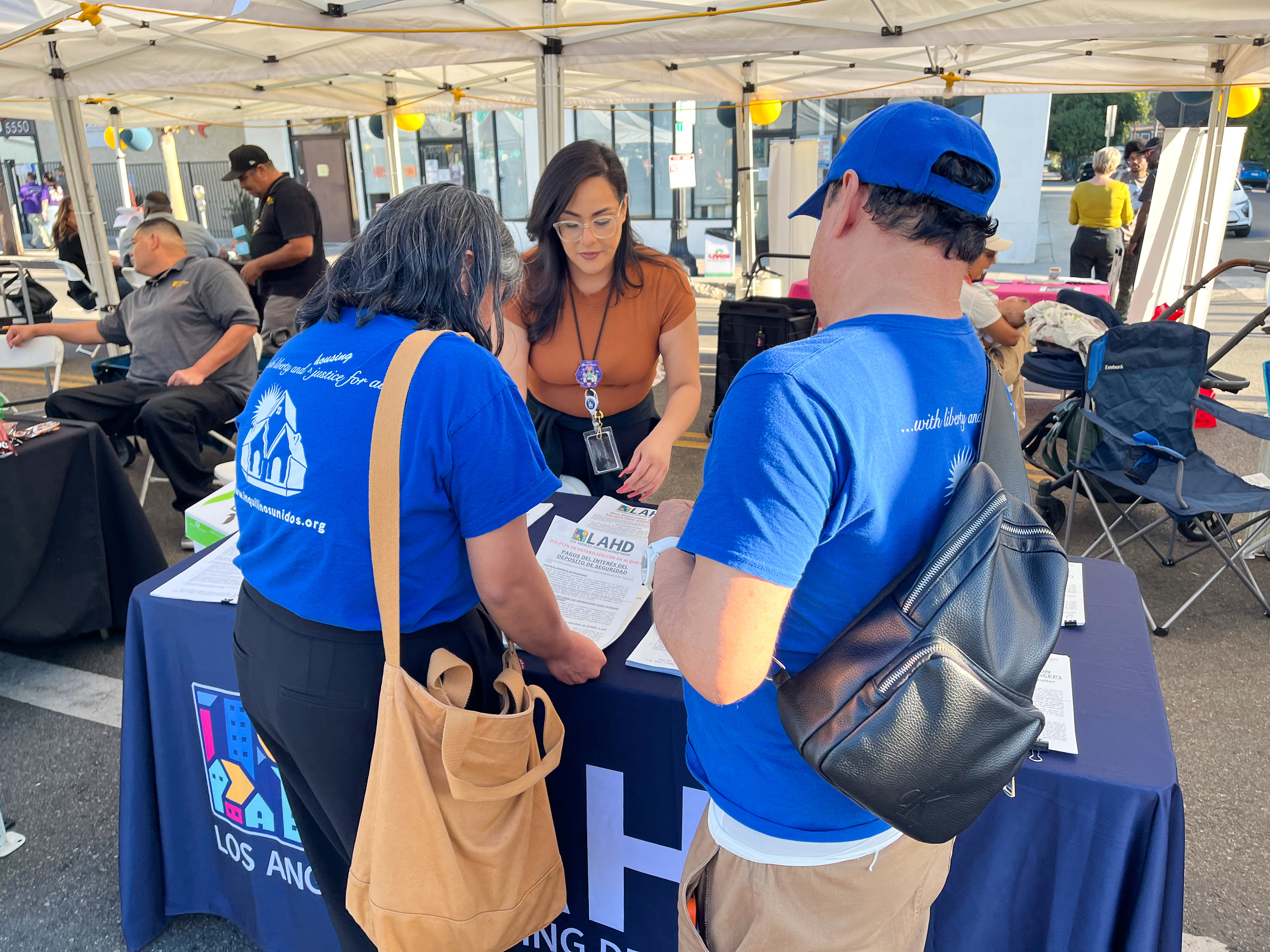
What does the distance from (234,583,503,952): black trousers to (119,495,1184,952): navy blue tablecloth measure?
28 centimetres

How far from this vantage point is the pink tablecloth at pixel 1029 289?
20.6 feet

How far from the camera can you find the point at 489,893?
4.23 feet

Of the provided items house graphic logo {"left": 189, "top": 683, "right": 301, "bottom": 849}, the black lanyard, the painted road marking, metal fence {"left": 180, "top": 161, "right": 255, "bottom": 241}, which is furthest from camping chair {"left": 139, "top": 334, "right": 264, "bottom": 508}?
metal fence {"left": 180, "top": 161, "right": 255, "bottom": 241}

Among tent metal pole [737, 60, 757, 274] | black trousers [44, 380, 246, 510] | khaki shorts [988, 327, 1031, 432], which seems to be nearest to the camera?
black trousers [44, 380, 246, 510]

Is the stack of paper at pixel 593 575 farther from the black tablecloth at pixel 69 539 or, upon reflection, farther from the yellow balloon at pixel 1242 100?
the yellow balloon at pixel 1242 100

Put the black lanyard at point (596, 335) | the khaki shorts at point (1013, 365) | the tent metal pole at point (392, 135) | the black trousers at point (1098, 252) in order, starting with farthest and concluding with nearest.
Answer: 1. the tent metal pole at point (392, 135)
2. the black trousers at point (1098, 252)
3. the khaki shorts at point (1013, 365)
4. the black lanyard at point (596, 335)

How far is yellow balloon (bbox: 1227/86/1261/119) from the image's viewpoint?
720cm

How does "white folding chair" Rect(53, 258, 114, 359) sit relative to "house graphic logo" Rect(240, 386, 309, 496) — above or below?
below

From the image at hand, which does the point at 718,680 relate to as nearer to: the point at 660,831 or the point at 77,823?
the point at 660,831

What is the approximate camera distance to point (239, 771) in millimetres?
1805

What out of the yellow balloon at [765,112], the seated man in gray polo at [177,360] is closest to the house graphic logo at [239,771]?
the seated man in gray polo at [177,360]

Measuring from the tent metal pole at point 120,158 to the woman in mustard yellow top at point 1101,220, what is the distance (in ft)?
32.8

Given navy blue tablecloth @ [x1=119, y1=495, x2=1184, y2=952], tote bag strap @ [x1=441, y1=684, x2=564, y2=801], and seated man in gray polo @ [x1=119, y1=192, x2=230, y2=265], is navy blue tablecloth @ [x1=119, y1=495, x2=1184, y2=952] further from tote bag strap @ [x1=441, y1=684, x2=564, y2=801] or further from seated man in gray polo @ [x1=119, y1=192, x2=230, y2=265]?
seated man in gray polo @ [x1=119, y1=192, x2=230, y2=265]

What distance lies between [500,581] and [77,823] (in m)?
1.94
